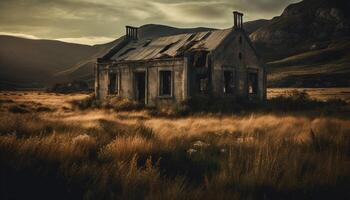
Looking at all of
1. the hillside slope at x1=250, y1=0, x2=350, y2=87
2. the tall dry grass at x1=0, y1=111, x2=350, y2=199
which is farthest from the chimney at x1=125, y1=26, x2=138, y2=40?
the hillside slope at x1=250, y1=0, x2=350, y2=87

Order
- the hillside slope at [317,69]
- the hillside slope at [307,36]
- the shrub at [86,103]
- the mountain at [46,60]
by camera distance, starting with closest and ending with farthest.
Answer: the shrub at [86,103], the hillside slope at [317,69], the hillside slope at [307,36], the mountain at [46,60]

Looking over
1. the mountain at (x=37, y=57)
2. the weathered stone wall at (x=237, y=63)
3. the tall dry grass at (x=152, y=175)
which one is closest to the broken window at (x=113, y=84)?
the weathered stone wall at (x=237, y=63)

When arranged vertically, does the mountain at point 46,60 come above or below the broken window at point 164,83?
above

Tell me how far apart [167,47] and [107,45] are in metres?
180

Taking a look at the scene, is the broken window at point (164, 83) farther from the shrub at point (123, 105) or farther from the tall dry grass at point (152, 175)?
the tall dry grass at point (152, 175)

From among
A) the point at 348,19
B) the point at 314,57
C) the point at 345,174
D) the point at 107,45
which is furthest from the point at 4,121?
the point at 107,45

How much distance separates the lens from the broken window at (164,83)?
72.6 feet

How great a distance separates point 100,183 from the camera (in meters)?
3.71

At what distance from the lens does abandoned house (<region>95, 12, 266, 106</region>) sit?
68.3ft

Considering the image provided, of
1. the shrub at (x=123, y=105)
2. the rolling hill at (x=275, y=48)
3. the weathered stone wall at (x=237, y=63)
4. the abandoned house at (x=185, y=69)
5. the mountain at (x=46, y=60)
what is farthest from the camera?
the mountain at (x=46, y=60)

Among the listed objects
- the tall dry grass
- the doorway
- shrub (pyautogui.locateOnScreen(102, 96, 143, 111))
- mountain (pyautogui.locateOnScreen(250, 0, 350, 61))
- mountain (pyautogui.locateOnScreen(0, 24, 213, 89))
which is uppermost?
mountain (pyautogui.locateOnScreen(250, 0, 350, 61))

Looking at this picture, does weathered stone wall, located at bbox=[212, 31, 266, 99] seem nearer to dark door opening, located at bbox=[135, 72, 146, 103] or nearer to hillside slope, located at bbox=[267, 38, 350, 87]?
dark door opening, located at bbox=[135, 72, 146, 103]

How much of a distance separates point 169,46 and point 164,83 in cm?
273

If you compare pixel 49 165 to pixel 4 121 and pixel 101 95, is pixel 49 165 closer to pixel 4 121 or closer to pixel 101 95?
pixel 4 121
